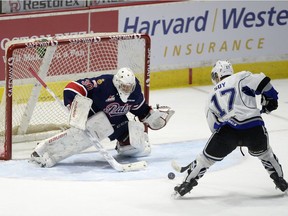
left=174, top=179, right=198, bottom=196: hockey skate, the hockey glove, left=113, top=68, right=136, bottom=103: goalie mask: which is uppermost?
the hockey glove

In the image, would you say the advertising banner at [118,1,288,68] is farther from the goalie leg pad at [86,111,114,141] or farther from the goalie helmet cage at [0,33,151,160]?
the goalie leg pad at [86,111,114,141]

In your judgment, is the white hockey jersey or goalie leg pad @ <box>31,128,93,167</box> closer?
the white hockey jersey

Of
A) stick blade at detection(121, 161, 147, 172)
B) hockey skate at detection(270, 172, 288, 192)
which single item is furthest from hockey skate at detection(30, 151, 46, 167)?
hockey skate at detection(270, 172, 288, 192)

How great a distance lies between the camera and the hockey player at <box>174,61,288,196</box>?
23.8ft

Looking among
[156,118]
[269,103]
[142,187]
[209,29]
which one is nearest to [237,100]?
[269,103]

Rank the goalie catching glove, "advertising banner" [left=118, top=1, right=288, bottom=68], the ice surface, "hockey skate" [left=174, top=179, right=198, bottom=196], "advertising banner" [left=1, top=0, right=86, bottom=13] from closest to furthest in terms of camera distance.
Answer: the ice surface
"hockey skate" [left=174, top=179, right=198, bottom=196]
the goalie catching glove
"advertising banner" [left=1, top=0, right=86, bottom=13]
"advertising banner" [left=118, top=1, right=288, bottom=68]

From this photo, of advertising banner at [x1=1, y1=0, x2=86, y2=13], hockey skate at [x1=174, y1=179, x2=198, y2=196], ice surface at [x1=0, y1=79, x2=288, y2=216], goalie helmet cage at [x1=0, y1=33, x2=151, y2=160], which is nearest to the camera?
ice surface at [x1=0, y1=79, x2=288, y2=216]

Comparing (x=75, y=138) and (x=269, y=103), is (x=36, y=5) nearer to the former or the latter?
(x=75, y=138)

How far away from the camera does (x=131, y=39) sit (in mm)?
8883

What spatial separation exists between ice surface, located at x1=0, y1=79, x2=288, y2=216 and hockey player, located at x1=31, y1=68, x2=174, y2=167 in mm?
141

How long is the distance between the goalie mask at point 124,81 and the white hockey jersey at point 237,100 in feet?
2.93

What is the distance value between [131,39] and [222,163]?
1285 millimetres

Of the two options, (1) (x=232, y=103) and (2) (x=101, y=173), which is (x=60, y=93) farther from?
(1) (x=232, y=103)

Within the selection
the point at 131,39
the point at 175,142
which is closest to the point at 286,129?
the point at 175,142
